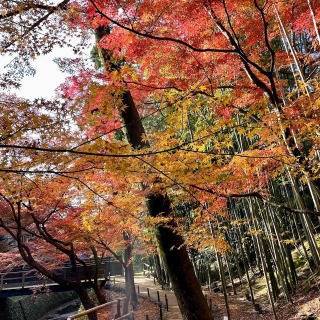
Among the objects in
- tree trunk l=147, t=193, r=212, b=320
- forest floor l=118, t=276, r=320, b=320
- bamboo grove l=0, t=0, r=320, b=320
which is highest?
bamboo grove l=0, t=0, r=320, b=320

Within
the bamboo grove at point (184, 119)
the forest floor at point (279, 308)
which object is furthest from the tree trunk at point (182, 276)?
the forest floor at point (279, 308)

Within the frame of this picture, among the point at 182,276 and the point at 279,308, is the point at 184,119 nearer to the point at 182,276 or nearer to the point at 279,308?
the point at 182,276

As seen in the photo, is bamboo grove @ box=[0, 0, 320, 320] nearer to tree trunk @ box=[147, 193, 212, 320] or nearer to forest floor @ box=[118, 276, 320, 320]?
tree trunk @ box=[147, 193, 212, 320]

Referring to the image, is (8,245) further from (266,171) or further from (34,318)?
(266,171)

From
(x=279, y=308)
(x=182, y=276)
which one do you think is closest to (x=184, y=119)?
(x=182, y=276)

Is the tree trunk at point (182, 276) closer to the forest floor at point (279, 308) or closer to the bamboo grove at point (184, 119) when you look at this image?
the bamboo grove at point (184, 119)

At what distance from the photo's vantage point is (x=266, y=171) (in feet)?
29.5

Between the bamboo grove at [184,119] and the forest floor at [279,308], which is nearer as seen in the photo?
the bamboo grove at [184,119]

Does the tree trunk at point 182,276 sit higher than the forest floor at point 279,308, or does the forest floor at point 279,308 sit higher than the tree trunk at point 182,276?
the tree trunk at point 182,276

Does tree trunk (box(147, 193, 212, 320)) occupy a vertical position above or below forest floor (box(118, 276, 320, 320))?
above

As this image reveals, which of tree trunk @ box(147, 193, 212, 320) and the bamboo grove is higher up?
the bamboo grove

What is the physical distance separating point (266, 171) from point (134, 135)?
3.88 m

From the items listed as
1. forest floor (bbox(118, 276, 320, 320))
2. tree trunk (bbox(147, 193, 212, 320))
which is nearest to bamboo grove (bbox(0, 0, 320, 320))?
tree trunk (bbox(147, 193, 212, 320))

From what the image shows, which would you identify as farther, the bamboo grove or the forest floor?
the forest floor
